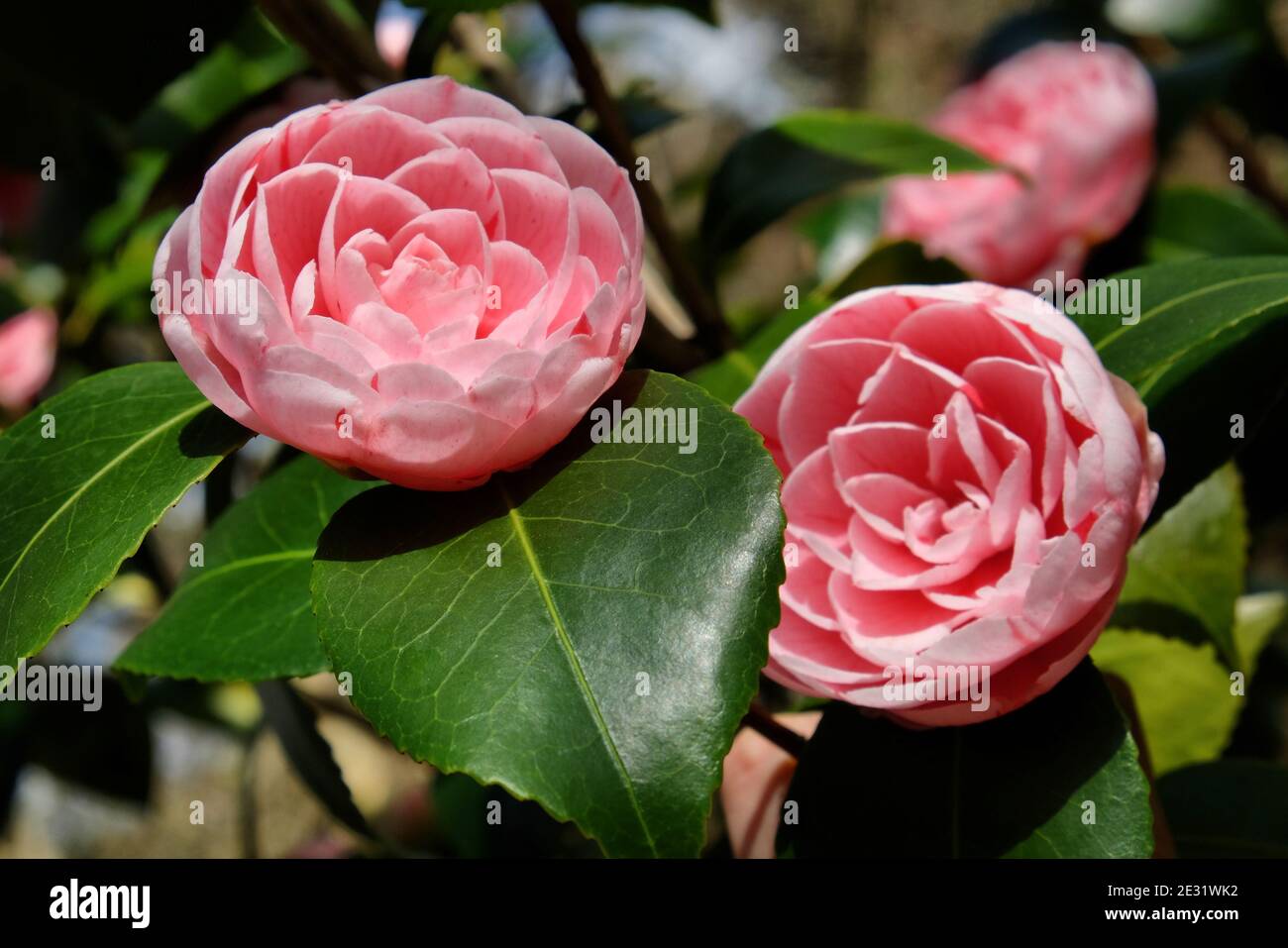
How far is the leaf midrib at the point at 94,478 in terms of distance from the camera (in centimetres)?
52

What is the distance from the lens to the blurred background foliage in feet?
2.70

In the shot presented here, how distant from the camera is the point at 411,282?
0.48 metres

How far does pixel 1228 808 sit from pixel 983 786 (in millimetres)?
364

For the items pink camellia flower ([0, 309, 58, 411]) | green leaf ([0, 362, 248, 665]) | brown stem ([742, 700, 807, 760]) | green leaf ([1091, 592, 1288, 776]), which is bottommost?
green leaf ([1091, 592, 1288, 776])

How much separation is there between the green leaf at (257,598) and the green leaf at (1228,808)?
Result: 60 centimetres

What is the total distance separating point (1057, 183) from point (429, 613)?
0.84m

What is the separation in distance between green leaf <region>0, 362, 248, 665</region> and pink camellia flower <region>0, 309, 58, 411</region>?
33.6 inches

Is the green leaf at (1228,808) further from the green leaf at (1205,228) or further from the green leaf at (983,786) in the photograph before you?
the green leaf at (1205,228)

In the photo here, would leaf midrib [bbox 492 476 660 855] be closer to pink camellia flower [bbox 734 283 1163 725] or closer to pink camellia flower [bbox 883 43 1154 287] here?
pink camellia flower [bbox 734 283 1163 725]

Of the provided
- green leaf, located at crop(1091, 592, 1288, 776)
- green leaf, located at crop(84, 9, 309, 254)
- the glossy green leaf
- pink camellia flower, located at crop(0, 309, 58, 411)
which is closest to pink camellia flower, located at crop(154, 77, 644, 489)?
the glossy green leaf

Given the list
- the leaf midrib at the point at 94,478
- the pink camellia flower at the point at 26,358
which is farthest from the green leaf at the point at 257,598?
the pink camellia flower at the point at 26,358

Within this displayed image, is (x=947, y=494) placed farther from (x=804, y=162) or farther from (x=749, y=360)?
(x=804, y=162)

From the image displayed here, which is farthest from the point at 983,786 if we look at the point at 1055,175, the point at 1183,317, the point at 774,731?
the point at 1055,175
